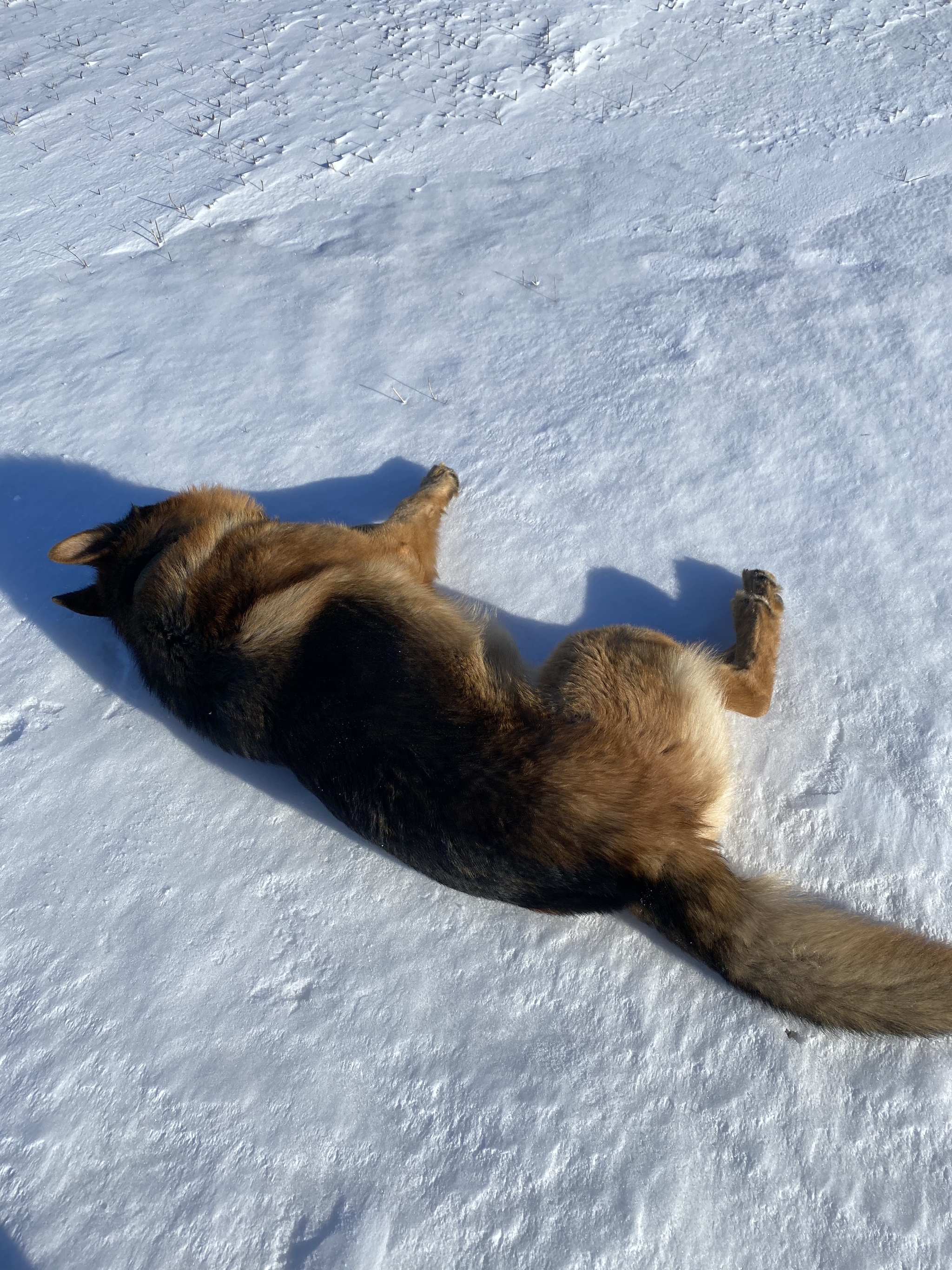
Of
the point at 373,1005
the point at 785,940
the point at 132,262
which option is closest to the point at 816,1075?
the point at 785,940

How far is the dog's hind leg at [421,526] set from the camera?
353 cm

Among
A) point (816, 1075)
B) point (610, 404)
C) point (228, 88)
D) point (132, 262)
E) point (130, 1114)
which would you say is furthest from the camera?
point (228, 88)

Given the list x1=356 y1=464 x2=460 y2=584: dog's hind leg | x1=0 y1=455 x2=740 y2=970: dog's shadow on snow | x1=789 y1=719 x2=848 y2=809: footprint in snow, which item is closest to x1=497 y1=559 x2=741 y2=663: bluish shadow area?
x1=0 y1=455 x2=740 y2=970: dog's shadow on snow

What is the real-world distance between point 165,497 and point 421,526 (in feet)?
5.32

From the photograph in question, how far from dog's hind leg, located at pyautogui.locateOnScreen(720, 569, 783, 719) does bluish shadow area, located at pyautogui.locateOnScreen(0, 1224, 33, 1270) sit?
3103 millimetres

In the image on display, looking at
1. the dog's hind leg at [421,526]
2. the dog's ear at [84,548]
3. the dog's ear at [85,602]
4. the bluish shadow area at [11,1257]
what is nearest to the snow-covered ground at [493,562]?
the bluish shadow area at [11,1257]

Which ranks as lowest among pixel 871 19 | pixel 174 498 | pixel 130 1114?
pixel 130 1114

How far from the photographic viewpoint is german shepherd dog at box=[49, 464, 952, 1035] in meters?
2.39

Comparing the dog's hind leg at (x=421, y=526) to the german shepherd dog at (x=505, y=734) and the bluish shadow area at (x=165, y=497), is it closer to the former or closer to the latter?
the german shepherd dog at (x=505, y=734)

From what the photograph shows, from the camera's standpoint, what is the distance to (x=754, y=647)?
3113mm

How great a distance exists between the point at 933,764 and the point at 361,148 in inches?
221

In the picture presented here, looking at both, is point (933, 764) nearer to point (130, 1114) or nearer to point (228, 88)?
point (130, 1114)

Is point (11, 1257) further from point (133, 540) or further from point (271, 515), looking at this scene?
point (271, 515)

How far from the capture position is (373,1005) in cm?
283
